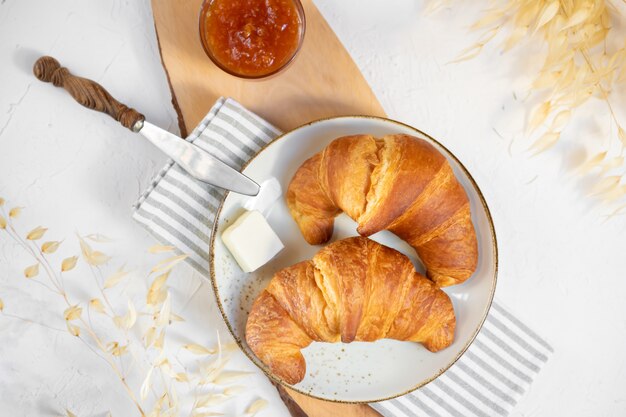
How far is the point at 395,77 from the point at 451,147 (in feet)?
1.00

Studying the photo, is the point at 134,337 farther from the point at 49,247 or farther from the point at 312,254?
the point at 312,254

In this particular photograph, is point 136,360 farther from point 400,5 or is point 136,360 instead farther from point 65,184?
point 400,5

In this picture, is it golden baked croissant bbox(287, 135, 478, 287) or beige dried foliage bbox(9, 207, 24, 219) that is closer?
golden baked croissant bbox(287, 135, 478, 287)

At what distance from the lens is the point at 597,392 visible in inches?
83.0

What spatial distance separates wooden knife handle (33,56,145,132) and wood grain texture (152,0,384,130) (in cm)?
17

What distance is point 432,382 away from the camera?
1.97 meters

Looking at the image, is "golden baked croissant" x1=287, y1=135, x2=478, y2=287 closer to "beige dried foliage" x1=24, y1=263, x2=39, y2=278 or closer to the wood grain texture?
the wood grain texture

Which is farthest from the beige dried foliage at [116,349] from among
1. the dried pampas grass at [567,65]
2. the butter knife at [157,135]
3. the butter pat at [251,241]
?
the dried pampas grass at [567,65]

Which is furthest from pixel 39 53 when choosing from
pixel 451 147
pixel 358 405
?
pixel 358 405

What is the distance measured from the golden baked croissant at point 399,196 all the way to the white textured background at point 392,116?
0.34m

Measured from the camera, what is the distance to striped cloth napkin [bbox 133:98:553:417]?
189 centimetres

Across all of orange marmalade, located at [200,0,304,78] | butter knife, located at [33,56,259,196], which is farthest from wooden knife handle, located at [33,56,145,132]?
orange marmalade, located at [200,0,304,78]

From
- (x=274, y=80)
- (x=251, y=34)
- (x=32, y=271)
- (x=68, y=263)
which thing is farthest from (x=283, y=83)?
(x=32, y=271)

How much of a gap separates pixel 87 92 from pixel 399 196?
1046 millimetres
